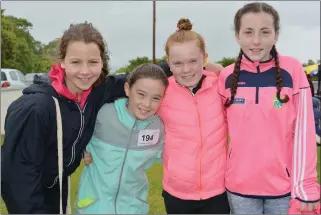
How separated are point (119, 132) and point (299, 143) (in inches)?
47.3

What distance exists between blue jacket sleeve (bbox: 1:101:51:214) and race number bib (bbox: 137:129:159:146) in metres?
0.71

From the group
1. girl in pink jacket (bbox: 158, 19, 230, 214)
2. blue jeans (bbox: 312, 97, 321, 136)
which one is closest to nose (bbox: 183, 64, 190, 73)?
girl in pink jacket (bbox: 158, 19, 230, 214)

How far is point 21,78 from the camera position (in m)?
20.8

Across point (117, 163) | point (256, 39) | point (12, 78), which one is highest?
point (256, 39)

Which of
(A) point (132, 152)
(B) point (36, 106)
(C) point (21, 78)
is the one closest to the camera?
(B) point (36, 106)

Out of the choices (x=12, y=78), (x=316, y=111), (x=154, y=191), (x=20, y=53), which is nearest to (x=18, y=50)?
(x=20, y=53)

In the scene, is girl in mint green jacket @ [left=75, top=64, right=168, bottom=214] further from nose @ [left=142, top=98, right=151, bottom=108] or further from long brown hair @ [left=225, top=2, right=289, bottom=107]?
long brown hair @ [left=225, top=2, right=289, bottom=107]

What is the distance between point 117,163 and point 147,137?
283mm

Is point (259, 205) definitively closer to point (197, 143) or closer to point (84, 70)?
point (197, 143)

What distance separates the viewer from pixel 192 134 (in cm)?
304

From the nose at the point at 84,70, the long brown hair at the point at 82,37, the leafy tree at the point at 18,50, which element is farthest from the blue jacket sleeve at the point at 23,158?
the leafy tree at the point at 18,50

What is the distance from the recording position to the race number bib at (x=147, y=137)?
309 cm

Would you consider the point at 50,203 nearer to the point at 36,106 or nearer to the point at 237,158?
the point at 36,106

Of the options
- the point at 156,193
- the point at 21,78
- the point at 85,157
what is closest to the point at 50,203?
the point at 85,157
